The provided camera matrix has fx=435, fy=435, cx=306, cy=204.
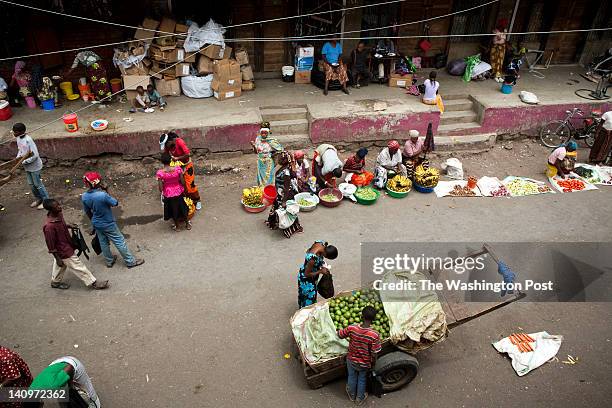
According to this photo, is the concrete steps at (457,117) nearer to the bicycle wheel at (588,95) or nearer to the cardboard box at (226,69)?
the bicycle wheel at (588,95)

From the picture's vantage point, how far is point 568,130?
36.7 ft

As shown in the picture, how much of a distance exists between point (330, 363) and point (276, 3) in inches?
367

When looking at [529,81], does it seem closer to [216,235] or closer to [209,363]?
[216,235]

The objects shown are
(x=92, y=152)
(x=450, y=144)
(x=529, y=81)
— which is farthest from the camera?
(x=529, y=81)

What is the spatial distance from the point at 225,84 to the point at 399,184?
194 inches

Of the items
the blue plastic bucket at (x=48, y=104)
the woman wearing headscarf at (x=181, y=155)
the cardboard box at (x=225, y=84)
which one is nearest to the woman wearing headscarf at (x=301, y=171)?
the woman wearing headscarf at (x=181, y=155)

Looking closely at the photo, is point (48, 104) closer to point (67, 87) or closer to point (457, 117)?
point (67, 87)

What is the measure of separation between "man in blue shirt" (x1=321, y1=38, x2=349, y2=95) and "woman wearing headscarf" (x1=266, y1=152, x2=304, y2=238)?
3843mm

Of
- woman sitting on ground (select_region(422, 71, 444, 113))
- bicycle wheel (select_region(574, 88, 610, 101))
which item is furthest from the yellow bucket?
bicycle wheel (select_region(574, 88, 610, 101))

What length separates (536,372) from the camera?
5.63 metres

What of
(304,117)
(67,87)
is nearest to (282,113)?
(304,117)

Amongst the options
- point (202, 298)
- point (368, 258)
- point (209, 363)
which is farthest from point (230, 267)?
point (368, 258)

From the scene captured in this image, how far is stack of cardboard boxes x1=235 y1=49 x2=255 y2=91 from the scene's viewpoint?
10680mm

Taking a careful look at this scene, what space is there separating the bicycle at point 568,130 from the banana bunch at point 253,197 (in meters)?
7.70
